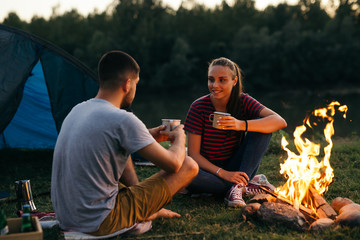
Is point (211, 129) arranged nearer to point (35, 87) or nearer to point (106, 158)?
point (106, 158)

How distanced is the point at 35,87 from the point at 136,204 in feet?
13.4

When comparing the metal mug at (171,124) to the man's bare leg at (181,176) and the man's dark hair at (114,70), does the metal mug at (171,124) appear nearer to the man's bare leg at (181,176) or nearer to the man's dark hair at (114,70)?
the man's bare leg at (181,176)

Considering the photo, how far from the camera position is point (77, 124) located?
2420 mm

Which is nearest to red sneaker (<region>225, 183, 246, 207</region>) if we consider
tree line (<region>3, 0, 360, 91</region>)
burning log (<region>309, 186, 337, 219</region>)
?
burning log (<region>309, 186, 337, 219</region>)

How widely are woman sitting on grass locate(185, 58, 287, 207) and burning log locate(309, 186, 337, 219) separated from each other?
0.64 m

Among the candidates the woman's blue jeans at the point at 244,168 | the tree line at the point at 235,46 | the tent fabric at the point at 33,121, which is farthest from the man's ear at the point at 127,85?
the tree line at the point at 235,46

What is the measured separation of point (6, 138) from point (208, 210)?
15.3 feet

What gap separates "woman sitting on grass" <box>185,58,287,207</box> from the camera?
11.6 ft

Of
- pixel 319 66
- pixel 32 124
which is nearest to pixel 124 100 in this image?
pixel 32 124

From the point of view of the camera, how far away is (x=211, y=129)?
3.71 metres

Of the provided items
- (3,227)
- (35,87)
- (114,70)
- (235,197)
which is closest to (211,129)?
(235,197)

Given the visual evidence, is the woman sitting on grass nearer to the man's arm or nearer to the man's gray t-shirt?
the man's arm

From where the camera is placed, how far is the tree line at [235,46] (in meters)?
34.3

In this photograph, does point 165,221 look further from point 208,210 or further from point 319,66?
point 319,66
